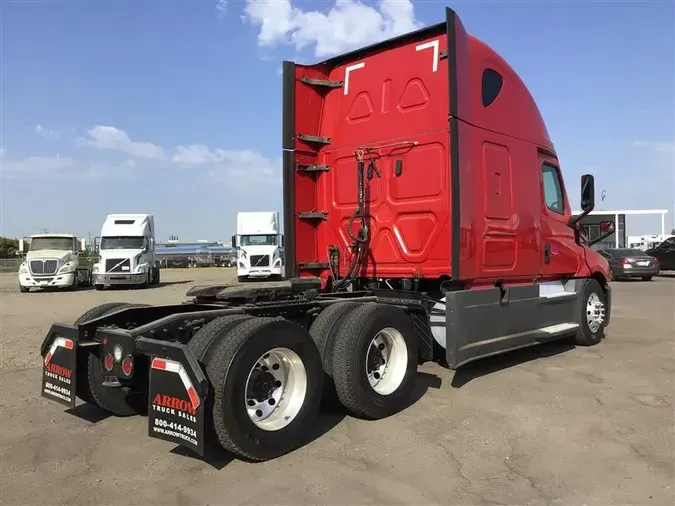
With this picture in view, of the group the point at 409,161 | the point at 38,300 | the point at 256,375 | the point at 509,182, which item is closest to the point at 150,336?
the point at 256,375

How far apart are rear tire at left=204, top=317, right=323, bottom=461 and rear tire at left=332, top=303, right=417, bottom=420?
338 millimetres

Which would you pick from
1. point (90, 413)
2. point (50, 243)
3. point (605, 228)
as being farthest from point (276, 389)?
point (50, 243)

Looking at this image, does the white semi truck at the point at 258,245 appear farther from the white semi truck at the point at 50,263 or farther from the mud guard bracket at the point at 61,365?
the mud guard bracket at the point at 61,365

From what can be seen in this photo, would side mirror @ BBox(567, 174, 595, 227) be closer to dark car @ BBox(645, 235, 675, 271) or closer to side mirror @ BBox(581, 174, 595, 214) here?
side mirror @ BBox(581, 174, 595, 214)

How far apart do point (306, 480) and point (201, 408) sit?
34.3 inches

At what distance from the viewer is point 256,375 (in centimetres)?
420

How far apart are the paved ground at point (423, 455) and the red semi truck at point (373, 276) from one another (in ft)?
1.01

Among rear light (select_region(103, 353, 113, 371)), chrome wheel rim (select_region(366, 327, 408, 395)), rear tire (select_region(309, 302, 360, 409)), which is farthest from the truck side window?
rear light (select_region(103, 353, 113, 371))

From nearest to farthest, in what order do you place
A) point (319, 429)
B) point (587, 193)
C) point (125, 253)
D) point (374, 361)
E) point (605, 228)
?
point (319, 429), point (374, 361), point (587, 193), point (605, 228), point (125, 253)

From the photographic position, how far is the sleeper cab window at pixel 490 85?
648cm

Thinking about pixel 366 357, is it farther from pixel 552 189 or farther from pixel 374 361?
pixel 552 189

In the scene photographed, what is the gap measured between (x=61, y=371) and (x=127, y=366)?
0.82m

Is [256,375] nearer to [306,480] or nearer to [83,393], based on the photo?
[306,480]

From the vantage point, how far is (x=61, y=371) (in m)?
4.64
